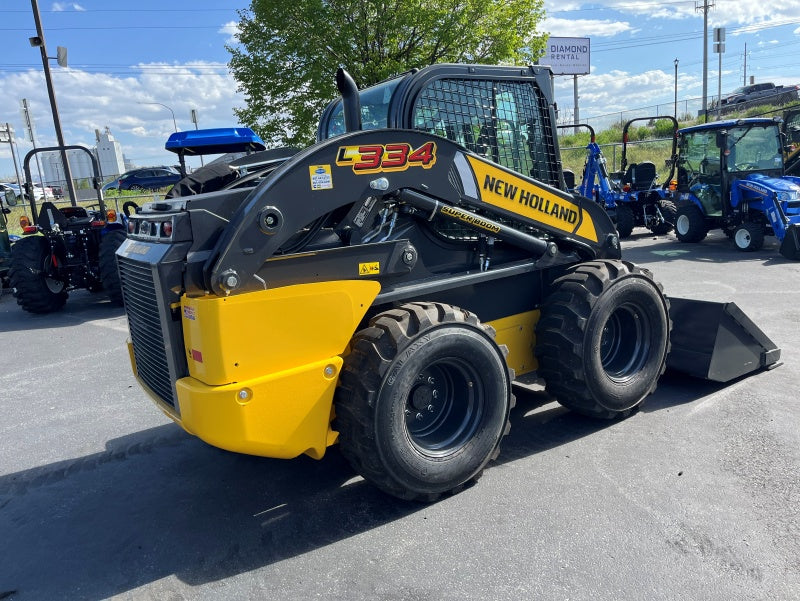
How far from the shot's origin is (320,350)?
321cm

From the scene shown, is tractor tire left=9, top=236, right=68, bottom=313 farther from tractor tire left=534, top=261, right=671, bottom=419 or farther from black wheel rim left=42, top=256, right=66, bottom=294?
tractor tire left=534, top=261, right=671, bottom=419

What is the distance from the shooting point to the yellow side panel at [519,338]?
4250mm

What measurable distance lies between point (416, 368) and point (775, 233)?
9903 millimetres

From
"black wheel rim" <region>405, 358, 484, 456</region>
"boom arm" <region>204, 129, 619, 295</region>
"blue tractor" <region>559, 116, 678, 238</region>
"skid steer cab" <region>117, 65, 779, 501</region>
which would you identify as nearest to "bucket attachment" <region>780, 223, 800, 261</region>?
"blue tractor" <region>559, 116, 678, 238</region>

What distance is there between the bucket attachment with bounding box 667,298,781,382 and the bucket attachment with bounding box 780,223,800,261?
594cm

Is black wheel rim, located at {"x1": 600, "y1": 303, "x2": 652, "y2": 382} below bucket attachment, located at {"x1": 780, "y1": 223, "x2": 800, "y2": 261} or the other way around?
the other way around

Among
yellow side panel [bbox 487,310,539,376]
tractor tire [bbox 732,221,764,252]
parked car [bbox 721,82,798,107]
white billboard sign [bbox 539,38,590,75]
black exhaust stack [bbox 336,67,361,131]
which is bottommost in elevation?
tractor tire [bbox 732,221,764,252]

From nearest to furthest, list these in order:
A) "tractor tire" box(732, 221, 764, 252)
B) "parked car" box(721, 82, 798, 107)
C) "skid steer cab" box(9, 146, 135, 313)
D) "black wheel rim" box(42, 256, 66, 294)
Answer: "skid steer cab" box(9, 146, 135, 313)
"black wheel rim" box(42, 256, 66, 294)
"tractor tire" box(732, 221, 764, 252)
"parked car" box(721, 82, 798, 107)

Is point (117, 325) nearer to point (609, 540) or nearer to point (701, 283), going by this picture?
point (609, 540)

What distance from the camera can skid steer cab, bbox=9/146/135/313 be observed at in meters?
9.53

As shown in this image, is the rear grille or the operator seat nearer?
the rear grille

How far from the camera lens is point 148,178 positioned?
2811 centimetres

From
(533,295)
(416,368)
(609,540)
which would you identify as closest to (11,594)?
(416,368)

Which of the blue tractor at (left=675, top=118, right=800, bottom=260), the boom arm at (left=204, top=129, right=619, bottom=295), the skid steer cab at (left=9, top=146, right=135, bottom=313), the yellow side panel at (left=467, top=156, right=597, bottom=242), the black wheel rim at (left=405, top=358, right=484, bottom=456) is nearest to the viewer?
the boom arm at (left=204, top=129, right=619, bottom=295)
